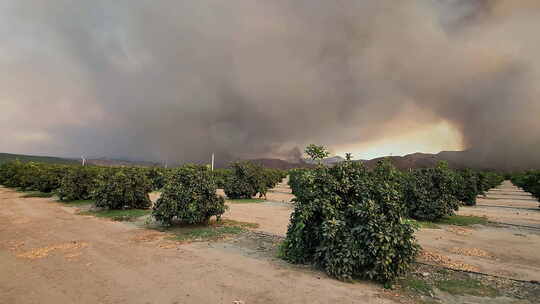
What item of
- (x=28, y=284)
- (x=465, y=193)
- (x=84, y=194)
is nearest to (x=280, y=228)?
(x=28, y=284)

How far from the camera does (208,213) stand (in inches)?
496

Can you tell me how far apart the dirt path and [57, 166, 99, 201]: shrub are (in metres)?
13.0

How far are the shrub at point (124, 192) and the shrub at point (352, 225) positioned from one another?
511 inches

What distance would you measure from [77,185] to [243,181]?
13.6m

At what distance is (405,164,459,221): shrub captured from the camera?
49.6 feet

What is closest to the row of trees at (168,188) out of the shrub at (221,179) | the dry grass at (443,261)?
the shrub at (221,179)

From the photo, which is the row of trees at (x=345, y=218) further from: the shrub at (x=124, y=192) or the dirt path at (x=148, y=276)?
the shrub at (x=124, y=192)

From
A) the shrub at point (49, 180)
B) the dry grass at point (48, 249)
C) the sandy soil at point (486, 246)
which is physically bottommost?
the dry grass at point (48, 249)

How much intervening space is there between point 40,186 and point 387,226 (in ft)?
116

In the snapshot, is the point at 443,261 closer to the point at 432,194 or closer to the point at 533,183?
the point at 432,194

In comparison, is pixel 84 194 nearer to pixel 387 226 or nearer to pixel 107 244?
pixel 107 244

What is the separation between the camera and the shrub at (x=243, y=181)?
2561 centimetres

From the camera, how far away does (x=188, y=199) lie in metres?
12.1

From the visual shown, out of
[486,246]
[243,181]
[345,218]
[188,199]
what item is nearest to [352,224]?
[345,218]
